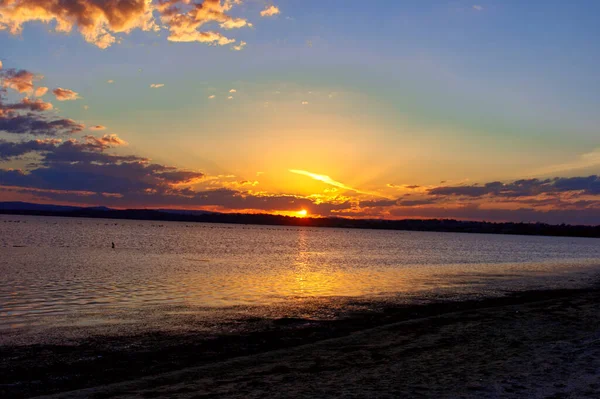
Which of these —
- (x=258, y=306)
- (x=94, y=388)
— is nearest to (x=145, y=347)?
(x=94, y=388)

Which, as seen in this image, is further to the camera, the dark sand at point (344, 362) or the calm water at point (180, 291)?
the calm water at point (180, 291)

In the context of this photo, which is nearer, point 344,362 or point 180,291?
point 344,362

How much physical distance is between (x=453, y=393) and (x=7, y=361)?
14070 mm

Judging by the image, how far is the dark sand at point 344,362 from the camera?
12531 mm

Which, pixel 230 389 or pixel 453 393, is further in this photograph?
pixel 230 389

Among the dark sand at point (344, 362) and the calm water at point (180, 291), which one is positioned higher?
the dark sand at point (344, 362)

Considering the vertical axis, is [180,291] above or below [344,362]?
below

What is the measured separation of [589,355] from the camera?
15.2 m

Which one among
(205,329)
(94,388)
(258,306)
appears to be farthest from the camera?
(258,306)

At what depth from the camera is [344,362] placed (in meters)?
15.9

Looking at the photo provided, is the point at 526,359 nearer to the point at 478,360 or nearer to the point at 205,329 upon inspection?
the point at 478,360

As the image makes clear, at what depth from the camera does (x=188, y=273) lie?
50.2m

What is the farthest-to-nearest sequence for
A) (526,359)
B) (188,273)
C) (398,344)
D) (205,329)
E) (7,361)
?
(188,273), (205,329), (398,344), (7,361), (526,359)

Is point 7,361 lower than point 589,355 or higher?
lower
